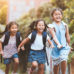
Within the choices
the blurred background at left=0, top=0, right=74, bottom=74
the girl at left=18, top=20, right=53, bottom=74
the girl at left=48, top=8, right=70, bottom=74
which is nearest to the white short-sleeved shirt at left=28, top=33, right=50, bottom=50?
the girl at left=18, top=20, right=53, bottom=74

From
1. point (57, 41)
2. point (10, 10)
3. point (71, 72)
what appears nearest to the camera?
point (57, 41)

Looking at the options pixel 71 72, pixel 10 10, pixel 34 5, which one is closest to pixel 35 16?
pixel 34 5

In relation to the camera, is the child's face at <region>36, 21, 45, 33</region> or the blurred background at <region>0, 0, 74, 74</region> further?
the blurred background at <region>0, 0, 74, 74</region>

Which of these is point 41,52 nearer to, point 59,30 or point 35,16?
point 59,30

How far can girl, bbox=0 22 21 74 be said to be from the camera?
2598 mm

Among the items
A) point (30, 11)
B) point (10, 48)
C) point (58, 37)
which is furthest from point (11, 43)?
point (30, 11)

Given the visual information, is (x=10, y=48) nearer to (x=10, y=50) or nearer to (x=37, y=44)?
(x=10, y=50)

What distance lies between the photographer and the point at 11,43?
2.62m

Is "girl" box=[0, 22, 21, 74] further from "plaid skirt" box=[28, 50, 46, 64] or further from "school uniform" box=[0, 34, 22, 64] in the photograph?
"plaid skirt" box=[28, 50, 46, 64]

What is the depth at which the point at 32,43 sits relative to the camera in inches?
99.4

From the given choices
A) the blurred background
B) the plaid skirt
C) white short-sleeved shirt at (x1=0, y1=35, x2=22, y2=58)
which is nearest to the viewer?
the plaid skirt

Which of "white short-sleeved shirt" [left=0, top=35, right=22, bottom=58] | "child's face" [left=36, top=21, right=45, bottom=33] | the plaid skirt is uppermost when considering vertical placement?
"child's face" [left=36, top=21, right=45, bottom=33]

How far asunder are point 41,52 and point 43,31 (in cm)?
28

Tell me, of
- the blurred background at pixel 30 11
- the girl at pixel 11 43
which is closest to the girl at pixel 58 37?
the girl at pixel 11 43
